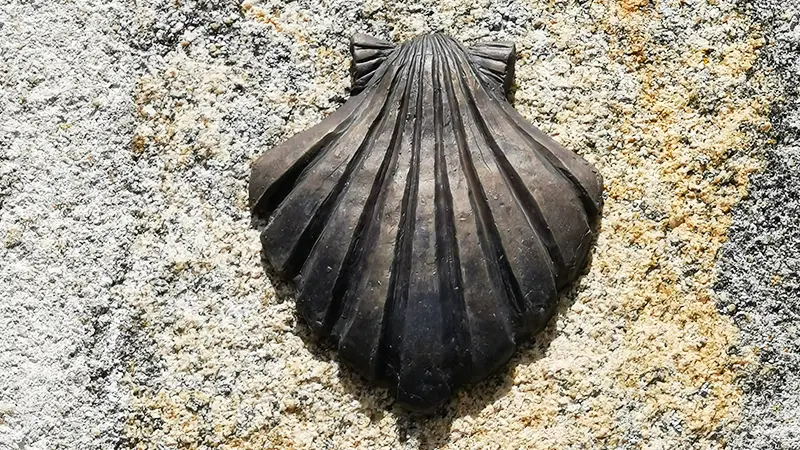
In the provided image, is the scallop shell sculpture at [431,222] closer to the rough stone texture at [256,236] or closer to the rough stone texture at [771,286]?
the rough stone texture at [256,236]

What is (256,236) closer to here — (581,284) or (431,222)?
(431,222)

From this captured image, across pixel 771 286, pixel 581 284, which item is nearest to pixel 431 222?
pixel 581 284

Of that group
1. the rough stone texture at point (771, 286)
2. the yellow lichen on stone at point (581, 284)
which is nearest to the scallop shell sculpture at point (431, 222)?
the yellow lichen on stone at point (581, 284)

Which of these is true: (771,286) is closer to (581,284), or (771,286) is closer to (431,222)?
(581,284)

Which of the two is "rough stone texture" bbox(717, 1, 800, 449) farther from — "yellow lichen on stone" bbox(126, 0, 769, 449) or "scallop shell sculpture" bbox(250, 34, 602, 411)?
"scallop shell sculpture" bbox(250, 34, 602, 411)

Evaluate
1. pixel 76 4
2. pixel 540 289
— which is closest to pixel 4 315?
pixel 76 4

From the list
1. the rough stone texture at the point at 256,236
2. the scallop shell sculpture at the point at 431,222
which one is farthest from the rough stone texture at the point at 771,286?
the scallop shell sculpture at the point at 431,222

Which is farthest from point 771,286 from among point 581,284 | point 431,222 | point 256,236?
point 256,236
